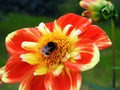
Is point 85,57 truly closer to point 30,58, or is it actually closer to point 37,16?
point 30,58

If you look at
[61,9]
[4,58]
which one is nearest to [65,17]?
[4,58]

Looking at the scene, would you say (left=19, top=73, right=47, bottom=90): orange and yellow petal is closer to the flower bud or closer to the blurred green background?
the flower bud

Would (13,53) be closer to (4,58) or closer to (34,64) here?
(34,64)

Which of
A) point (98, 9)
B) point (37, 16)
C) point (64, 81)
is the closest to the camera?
point (64, 81)

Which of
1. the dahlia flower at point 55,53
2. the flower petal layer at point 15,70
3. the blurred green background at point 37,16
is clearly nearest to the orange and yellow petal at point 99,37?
the dahlia flower at point 55,53

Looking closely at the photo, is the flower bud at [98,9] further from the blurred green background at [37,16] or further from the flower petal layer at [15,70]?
the blurred green background at [37,16]

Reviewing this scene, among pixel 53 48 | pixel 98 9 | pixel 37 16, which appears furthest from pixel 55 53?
pixel 37 16
